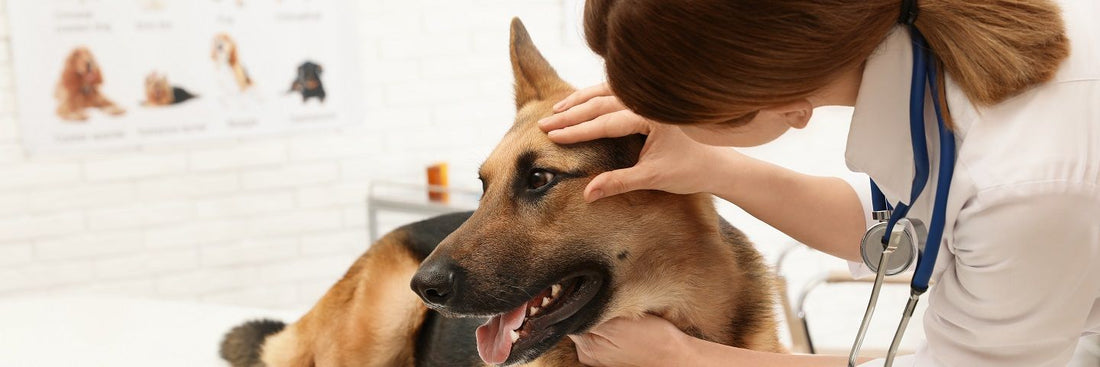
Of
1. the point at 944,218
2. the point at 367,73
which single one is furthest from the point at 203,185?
the point at 944,218

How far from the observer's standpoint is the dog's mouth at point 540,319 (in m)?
1.32

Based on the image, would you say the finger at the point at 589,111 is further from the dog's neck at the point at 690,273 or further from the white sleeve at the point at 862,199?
the white sleeve at the point at 862,199

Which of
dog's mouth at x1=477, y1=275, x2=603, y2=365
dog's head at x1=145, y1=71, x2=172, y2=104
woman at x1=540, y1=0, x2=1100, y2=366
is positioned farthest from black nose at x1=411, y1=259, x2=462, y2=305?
dog's head at x1=145, y1=71, x2=172, y2=104

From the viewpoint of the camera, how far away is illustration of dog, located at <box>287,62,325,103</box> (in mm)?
3380

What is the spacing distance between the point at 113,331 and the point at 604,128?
1465 millimetres

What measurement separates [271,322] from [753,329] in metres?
1.20

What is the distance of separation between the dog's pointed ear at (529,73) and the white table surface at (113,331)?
1.00m

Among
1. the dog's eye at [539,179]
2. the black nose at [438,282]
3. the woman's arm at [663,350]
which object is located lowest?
the woman's arm at [663,350]

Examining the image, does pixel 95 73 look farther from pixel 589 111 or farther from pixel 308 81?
pixel 589 111

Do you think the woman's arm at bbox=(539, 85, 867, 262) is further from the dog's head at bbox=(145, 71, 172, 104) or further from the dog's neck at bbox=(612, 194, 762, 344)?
the dog's head at bbox=(145, 71, 172, 104)

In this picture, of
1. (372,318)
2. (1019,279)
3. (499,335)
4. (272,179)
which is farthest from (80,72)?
(1019,279)

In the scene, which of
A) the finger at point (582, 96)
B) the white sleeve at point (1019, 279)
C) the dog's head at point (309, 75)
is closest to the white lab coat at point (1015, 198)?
the white sleeve at point (1019, 279)

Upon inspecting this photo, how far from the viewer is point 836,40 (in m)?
0.92

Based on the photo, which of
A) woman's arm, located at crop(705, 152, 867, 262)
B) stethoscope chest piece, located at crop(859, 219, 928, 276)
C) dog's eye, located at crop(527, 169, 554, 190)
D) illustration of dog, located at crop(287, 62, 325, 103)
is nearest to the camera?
stethoscope chest piece, located at crop(859, 219, 928, 276)
